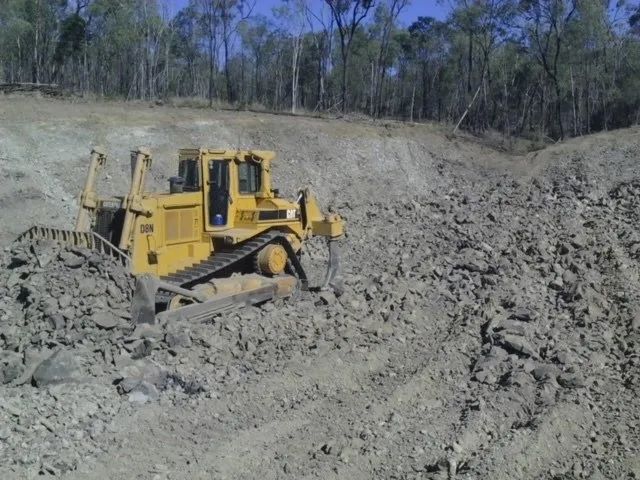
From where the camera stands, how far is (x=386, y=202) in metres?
18.2

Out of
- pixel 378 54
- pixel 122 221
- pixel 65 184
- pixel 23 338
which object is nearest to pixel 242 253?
pixel 122 221

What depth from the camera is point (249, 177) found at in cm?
1067

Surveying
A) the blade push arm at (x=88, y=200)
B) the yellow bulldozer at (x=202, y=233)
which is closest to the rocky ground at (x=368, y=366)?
the yellow bulldozer at (x=202, y=233)

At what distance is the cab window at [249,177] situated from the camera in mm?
10516

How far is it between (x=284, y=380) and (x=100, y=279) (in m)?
2.44

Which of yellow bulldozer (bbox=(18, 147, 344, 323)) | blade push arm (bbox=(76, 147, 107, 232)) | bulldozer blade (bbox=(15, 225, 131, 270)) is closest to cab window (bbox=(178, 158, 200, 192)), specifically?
yellow bulldozer (bbox=(18, 147, 344, 323))

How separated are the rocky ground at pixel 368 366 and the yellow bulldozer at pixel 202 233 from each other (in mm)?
315

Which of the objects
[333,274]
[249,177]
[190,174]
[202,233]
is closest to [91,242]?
[202,233]

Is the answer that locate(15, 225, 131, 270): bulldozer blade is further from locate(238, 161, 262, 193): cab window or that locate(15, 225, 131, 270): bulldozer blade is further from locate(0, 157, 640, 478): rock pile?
locate(238, 161, 262, 193): cab window

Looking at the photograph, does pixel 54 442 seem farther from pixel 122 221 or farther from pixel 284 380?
pixel 122 221

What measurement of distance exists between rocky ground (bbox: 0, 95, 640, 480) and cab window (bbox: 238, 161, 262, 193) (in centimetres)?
176

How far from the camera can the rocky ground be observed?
6215 mm

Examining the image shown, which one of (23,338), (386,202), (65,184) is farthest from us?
(386,202)

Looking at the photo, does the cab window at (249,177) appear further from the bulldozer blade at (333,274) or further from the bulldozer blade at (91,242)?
the bulldozer blade at (91,242)
